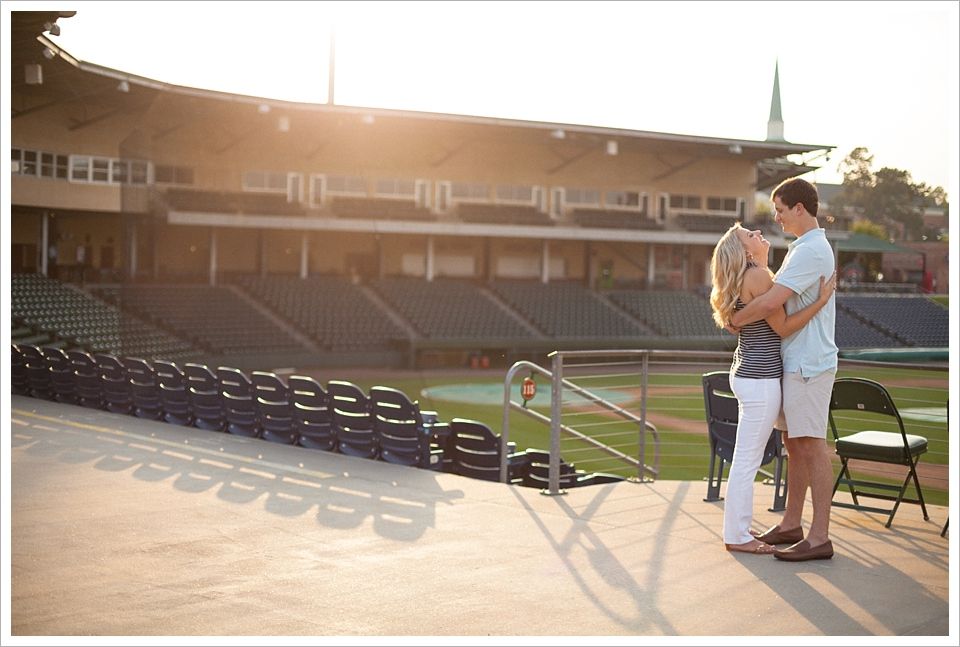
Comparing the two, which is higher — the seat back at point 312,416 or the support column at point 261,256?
the support column at point 261,256

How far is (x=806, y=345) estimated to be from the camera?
6332 mm

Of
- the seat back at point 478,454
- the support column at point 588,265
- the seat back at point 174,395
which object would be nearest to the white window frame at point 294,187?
the support column at point 588,265

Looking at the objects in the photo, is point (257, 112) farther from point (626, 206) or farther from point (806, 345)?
point (806, 345)

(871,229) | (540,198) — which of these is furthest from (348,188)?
(871,229)

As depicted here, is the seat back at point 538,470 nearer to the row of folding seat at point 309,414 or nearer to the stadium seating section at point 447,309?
the row of folding seat at point 309,414

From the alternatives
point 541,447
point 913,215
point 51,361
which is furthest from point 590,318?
point 913,215

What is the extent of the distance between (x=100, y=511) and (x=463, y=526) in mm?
2786

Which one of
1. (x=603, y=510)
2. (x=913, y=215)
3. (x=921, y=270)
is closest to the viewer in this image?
(x=603, y=510)

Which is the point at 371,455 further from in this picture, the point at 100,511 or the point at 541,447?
the point at 541,447

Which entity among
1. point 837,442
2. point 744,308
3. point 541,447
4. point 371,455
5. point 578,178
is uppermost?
point 578,178

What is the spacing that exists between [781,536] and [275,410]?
6655 millimetres

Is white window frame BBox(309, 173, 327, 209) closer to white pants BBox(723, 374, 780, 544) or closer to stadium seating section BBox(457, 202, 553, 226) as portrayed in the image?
stadium seating section BBox(457, 202, 553, 226)

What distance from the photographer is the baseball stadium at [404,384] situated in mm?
6008

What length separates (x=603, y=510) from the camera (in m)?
8.16
